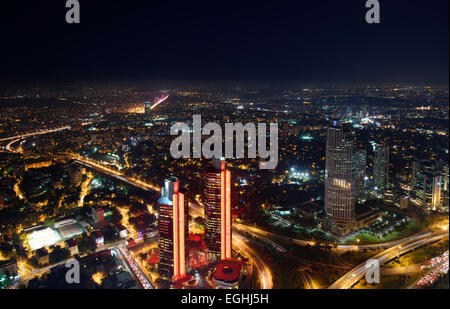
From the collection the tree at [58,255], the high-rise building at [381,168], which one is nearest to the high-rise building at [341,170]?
the high-rise building at [381,168]

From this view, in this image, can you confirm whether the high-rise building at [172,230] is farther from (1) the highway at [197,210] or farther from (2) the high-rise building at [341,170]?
(2) the high-rise building at [341,170]

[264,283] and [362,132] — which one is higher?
[362,132]

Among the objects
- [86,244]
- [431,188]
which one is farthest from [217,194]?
[431,188]

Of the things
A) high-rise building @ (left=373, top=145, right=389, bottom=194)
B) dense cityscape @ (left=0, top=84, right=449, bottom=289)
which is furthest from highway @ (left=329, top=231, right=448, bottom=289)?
high-rise building @ (left=373, top=145, right=389, bottom=194)

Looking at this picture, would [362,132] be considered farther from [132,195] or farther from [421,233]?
[132,195]

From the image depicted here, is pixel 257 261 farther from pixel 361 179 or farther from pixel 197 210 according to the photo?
pixel 361 179
